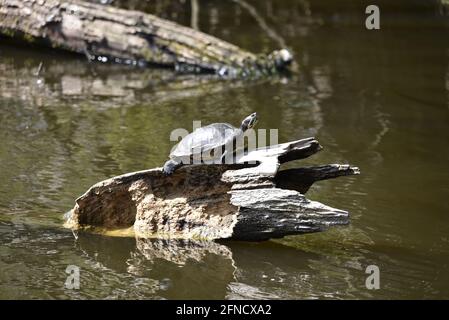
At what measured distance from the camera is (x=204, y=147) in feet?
16.1

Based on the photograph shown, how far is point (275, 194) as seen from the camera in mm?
4711

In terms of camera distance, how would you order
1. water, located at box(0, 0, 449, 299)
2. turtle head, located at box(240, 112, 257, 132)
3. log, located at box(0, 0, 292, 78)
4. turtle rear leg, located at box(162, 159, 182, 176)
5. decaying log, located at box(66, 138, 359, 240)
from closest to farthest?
water, located at box(0, 0, 449, 299) < decaying log, located at box(66, 138, 359, 240) < turtle rear leg, located at box(162, 159, 182, 176) < turtle head, located at box(240, 112, 257, 132) < log, located at box(0, 0, 292, 78)

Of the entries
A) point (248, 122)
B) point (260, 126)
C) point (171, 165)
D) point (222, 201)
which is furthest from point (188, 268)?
point (260, 126)

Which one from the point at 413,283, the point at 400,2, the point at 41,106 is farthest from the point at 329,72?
the point at 413,283

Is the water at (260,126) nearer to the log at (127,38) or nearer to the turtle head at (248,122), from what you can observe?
the log at (127,38)

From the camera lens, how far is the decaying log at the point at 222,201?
4727 millimetres

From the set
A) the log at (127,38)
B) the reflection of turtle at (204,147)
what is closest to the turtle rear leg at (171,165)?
the reflection of turtle at (204,147)

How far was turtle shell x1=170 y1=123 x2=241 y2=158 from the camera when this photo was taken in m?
4.90

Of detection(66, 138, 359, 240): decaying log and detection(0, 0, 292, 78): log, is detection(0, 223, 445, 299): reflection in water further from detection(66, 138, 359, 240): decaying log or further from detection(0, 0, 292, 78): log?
detection(0, 0, 292, 78): log

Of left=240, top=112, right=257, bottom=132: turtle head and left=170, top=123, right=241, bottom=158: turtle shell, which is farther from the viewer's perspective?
left=240, top=112, right=257, bottom=132: turtle head

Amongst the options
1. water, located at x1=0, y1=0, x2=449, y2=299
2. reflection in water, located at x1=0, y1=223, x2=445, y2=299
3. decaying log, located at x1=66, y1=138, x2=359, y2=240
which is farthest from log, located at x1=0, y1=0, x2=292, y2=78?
reflection in water, located at x1=0, y1=223, x2=445, y2=299

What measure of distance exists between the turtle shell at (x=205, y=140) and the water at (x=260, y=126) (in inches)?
22.6

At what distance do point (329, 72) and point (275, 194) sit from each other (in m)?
5.32
